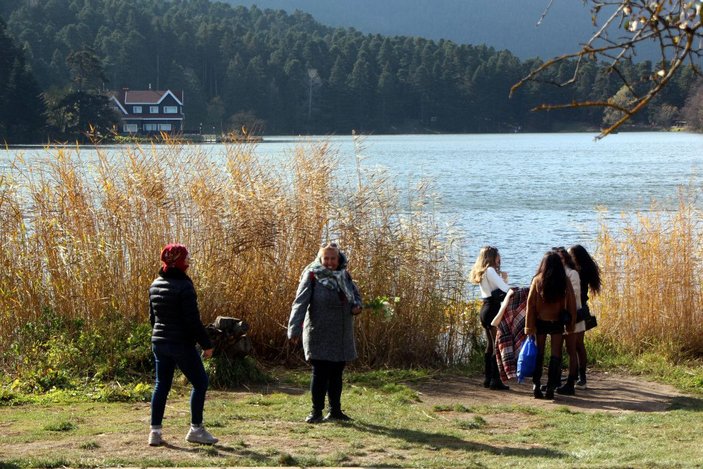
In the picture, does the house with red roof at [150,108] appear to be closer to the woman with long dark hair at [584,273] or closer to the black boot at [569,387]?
the woman with long dark hair at [584,273]

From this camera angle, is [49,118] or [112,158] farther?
[49,118]

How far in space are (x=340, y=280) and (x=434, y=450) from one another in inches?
64.2

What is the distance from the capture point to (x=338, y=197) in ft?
42.6

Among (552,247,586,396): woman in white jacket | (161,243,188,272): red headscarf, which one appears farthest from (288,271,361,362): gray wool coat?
(552,247,586,396): woman in white jacket

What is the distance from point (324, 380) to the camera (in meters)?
8.84

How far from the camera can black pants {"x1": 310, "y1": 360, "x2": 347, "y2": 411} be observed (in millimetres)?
8789

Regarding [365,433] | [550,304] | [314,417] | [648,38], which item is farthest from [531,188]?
[648,38]

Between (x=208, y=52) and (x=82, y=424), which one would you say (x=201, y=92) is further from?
(x=82, y=424)

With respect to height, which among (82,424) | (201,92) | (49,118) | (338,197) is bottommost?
(82,424)

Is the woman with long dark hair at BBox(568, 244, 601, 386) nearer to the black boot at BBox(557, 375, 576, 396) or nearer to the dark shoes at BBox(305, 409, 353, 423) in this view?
the black boot at BBox(557, 375, 576, 396)

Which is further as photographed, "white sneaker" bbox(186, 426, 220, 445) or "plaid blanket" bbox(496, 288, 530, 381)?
"plaid blanket" bbox(496, 288, 530, 381)

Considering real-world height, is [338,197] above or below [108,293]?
above

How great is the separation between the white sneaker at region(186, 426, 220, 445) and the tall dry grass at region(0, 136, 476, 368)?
164 inches

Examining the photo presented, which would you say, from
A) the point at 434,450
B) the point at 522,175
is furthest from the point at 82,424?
the point at 522,175
